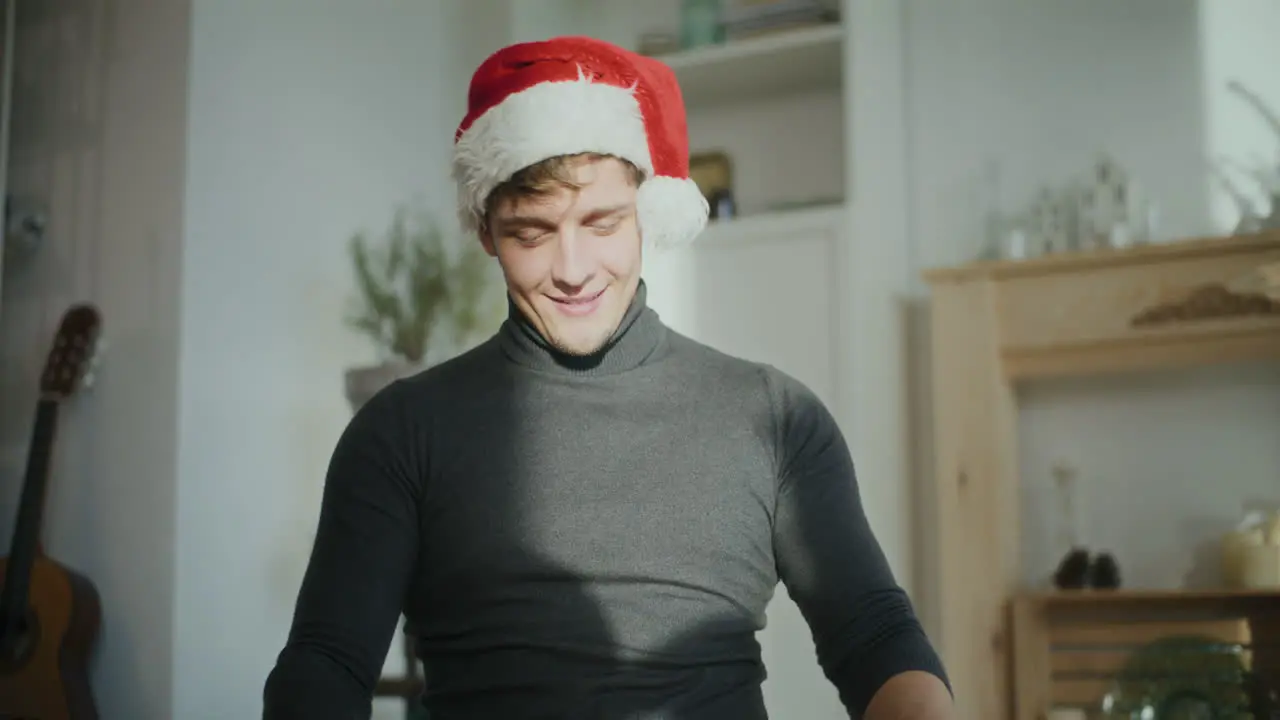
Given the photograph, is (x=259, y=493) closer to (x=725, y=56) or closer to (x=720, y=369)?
(x=725, y=56)

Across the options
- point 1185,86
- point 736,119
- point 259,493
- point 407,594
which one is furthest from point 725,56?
point 407,594

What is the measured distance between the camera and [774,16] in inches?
124

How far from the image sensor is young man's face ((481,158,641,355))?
3.78ft

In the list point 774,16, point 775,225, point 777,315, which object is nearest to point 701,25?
point 774,16

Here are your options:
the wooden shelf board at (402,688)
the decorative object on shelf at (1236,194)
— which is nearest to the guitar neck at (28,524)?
the wooden shelf board at (402,688)

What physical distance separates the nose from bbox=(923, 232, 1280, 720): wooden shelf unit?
68.7 inches

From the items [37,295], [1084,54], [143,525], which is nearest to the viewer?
[143,525]

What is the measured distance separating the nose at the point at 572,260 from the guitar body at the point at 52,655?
1.63 metres

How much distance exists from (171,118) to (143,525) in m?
0.80

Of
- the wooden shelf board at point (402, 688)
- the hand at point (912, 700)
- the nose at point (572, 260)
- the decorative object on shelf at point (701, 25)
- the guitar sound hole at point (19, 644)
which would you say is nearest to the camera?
the hand at point (912, 700)

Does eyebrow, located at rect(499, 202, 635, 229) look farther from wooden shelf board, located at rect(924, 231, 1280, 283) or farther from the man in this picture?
wooden shelf board, located at rect(924, 231, 1280, 283)

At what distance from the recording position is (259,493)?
267 cm

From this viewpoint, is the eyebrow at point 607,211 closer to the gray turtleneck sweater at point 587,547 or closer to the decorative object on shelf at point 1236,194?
the gray turtleneck sweater at point 587,547

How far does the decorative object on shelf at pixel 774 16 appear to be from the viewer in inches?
123
